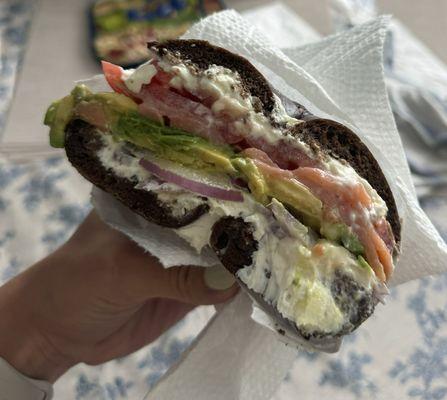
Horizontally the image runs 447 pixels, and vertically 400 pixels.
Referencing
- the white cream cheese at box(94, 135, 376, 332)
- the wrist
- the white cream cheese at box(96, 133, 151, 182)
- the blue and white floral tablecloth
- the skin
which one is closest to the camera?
the white cream cheese at box(94, 135, 376, 332)

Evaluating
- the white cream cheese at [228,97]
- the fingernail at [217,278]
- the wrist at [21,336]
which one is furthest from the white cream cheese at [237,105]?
the wrist at [21,336]

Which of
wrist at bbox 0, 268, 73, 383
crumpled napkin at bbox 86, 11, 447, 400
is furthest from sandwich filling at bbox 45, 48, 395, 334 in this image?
wrist at bbox 0, 268, 73, 383

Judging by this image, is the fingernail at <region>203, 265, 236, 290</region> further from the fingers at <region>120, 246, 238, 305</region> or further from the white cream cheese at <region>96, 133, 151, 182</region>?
the white cream cheese at <region>96, 133, 151, 182</region>

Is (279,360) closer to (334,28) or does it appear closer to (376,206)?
(376,206)

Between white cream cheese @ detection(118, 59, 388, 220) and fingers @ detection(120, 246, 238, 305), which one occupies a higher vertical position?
white cream cheese @ detection(118, 59, 388, 220)

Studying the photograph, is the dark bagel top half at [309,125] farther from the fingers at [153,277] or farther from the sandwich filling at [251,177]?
the fingers at [153,277]
